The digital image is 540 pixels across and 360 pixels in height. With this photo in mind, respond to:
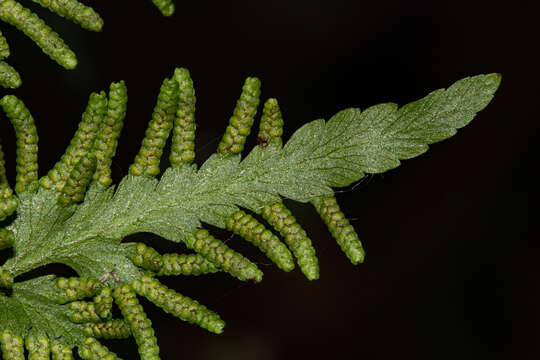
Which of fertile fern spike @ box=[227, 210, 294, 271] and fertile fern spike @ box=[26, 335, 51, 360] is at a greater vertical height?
fertile fern spike @ box=[227, 210, 294, 271]

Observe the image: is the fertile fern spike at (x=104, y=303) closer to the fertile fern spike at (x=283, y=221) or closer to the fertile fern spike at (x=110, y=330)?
the fertile fern spike at (x=110, y=330)

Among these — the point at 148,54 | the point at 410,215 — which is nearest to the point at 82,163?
the point at 148,54

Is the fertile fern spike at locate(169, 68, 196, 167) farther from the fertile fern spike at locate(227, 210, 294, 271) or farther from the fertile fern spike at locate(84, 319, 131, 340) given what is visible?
the fertile fern spike at locate(84, 319, 131, 340)

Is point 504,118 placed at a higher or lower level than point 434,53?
lower

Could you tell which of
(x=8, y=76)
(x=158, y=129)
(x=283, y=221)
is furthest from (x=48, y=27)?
(x=283, y=221)

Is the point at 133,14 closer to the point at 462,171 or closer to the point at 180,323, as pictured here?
the point at 180,323

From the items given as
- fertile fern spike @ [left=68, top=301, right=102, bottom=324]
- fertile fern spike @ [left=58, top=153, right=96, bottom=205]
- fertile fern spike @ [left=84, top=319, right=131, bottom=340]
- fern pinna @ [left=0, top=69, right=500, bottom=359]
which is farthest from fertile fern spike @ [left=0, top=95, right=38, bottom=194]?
fertile fern spike @ [left=84, top=319, right=131, bottom=340]
